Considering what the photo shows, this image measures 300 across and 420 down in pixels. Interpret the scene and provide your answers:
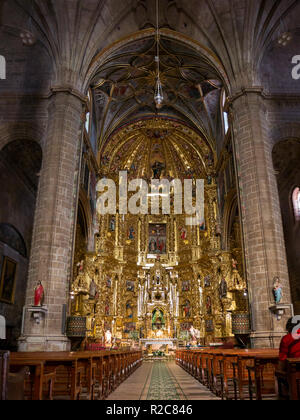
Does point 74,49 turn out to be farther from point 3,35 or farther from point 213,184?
point 213,184

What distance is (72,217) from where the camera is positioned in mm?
13305

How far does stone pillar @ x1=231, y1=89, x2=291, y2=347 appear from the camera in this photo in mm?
11672

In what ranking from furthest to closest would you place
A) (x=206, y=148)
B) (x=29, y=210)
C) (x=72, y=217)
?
(x=206, y=148) < (x=29, y=210) < (x=72, y=217)

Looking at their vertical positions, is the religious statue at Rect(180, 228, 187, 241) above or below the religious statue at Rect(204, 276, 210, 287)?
above

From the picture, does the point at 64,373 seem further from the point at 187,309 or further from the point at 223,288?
the point at 187,309

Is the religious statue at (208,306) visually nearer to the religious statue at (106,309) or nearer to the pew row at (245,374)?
the religious statue at (106,309)

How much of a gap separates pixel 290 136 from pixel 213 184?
902 cm

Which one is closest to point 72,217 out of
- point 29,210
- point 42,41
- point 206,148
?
point 29,210

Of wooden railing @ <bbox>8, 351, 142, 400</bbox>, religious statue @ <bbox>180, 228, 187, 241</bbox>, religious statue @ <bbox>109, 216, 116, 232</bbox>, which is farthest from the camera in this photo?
religious statue @ <bbox>180, 228, 187, 241</bbox>

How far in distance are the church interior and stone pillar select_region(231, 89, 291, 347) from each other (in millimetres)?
61

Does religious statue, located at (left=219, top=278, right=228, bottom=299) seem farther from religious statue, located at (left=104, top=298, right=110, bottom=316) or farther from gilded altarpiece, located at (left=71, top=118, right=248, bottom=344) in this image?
religious statue, located at (left=104, top=298, right=110, bottom=316)

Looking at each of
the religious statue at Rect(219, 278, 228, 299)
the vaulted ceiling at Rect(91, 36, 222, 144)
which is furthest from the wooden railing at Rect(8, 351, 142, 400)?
the vaulted ceiling at Rect(91, 36, 222, 144)

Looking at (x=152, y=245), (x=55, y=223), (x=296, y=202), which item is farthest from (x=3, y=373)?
(x=152, y=245)

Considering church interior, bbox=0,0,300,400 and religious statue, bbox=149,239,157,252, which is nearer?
church interior, bbox=0,0,300,400
